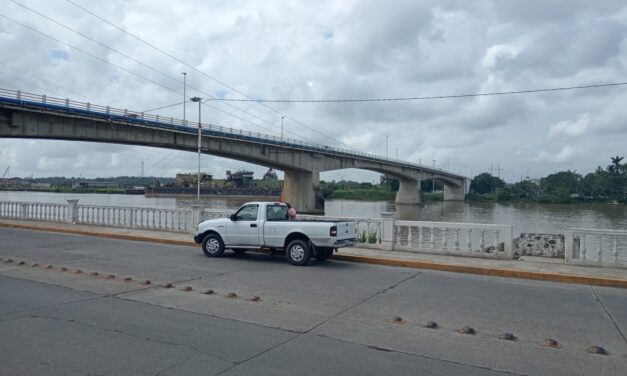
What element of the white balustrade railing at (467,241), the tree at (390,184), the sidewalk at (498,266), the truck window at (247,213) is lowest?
the sidewalk at (498,266)

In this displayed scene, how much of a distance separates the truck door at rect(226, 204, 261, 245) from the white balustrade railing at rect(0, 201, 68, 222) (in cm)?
1294

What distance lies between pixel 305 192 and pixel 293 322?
5941cm

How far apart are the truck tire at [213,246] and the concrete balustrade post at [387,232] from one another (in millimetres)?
4782

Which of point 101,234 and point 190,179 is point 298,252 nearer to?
point 101,234

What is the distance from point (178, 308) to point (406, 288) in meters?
4.45

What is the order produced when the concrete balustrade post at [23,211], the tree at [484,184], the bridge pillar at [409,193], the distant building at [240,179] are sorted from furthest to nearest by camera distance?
1. the tree at [484,184]
2. the distant building at [240,179]
3. the bridge pillar at [409,193]
4. the concrete balustrade post at [23,211]

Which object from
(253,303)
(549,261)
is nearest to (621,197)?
(549,261)

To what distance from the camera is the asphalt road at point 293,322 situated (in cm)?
526

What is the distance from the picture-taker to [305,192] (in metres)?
66.4

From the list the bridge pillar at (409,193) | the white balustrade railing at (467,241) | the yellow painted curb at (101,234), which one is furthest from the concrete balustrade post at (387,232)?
the bridge pillar at (409,193)

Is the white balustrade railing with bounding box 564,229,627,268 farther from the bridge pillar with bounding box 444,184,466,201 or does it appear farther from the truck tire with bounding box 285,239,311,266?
the bridge pillar with bounding box 444,184,466,201

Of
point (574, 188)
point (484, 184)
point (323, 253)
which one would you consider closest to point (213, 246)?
point (323, 253)

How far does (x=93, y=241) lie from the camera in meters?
17.1

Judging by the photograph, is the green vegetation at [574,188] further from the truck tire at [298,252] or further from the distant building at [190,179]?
the truck tire at [298,252]
